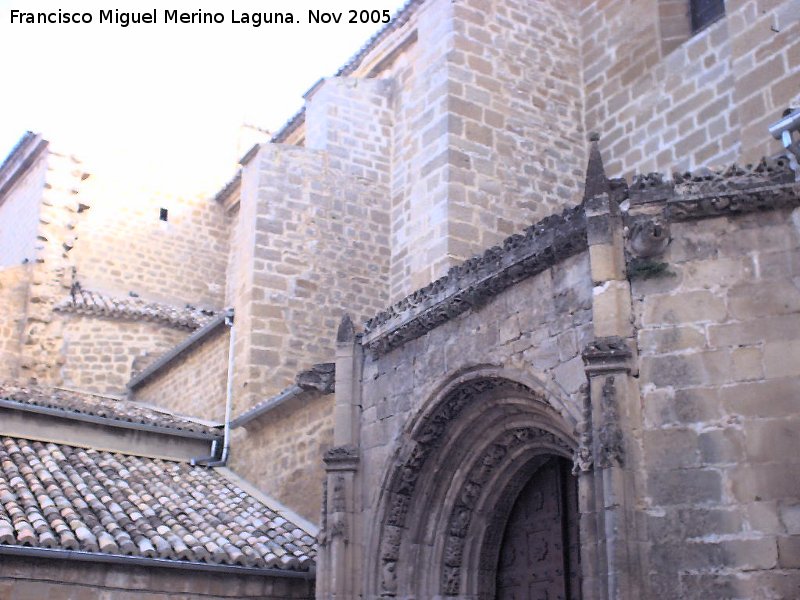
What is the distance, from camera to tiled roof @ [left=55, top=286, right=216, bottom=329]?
16.9 metres

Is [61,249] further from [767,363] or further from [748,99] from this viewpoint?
[767,363]

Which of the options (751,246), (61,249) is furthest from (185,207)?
(751,246)

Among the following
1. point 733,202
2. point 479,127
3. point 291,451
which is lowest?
point 291,451

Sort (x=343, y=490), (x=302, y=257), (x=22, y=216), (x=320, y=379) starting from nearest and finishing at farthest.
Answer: (x=343, y=490) → (x=320, y=379) → (x=302, y=257) → (x=22, y=216)

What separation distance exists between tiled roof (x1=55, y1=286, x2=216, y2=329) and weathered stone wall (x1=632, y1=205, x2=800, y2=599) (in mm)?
12106

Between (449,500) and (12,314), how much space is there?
421 inches

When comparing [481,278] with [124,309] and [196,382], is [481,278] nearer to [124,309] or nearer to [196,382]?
[196,382]

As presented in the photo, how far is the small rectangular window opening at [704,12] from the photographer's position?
11.5 m

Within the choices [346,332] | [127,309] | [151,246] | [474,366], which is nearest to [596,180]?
[474,366]

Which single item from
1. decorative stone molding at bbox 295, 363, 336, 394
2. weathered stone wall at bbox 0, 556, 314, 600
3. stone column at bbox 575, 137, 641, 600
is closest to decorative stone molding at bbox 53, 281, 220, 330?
decorative stone molding at bbox 295, 363, 336, 394

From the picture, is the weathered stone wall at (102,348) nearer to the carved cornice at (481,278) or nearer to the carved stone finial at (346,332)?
the carved stone finial at (346,332)

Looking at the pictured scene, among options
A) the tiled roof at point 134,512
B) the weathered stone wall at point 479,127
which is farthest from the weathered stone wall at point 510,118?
the tiled roof at point 134,512

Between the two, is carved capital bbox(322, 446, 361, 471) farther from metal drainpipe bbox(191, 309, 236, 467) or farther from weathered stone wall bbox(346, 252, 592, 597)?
metal drainpipe bbox(191, 309, 236, 467)

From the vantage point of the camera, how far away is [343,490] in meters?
8.53
